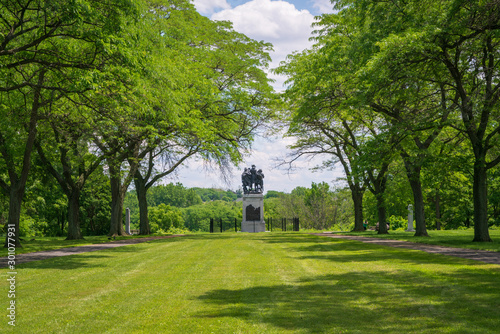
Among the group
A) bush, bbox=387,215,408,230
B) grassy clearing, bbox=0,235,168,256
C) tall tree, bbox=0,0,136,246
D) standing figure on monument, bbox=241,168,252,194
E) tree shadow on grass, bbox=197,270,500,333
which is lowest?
bush, bbox=387,215,408,230

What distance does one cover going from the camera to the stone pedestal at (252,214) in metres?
40.1

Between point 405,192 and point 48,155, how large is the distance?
23.2 metres

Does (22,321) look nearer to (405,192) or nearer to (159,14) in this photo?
(159,14)

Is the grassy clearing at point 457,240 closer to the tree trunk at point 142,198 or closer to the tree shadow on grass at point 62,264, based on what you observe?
the tree shadow on grass at point 62,264

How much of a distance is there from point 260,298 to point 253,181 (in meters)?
34.2

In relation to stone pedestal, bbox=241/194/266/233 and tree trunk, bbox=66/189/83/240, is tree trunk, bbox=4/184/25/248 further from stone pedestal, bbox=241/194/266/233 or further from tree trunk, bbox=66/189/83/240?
stone pedestal, bbox=241/194/266/233

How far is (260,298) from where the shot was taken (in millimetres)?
7199

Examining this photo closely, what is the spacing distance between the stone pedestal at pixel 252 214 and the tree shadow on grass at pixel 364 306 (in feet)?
103

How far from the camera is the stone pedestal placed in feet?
132

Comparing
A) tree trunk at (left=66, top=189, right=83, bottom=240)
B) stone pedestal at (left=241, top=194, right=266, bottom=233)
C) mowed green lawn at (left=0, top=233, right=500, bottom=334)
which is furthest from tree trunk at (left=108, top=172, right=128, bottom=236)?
mowed green lawn at (left=0, top=233, right=500, bottom=334)

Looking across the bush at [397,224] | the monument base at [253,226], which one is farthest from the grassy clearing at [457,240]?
the bush at [397,224]

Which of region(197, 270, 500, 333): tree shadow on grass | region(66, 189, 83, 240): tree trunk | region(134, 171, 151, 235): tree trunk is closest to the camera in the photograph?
region(197, 270, 500, 333): tree shadow on grass

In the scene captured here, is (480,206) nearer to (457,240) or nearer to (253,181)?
(457,240)

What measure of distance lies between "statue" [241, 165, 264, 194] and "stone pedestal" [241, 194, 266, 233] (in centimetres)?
69
